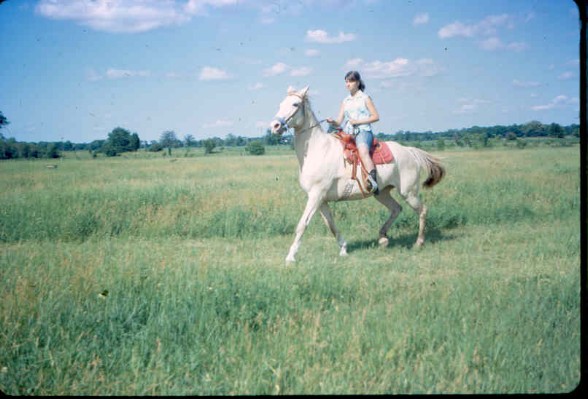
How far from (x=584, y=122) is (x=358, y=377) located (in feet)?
9.57

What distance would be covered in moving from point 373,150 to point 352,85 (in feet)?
3.65

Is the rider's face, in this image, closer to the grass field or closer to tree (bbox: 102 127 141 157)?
the grass field

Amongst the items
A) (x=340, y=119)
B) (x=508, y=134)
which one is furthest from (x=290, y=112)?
(x=508, y=134)

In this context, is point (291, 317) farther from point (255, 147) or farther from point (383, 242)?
point (255, 147)

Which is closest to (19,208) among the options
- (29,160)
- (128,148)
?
(128,148)

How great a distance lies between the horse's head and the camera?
18.1 feet

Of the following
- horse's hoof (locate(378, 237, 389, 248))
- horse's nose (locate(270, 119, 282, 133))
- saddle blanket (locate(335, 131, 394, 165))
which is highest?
horse's nose (locate(270, 119, 282, 133))

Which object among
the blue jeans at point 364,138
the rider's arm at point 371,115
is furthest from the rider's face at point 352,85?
the blue jeans at point 364,138

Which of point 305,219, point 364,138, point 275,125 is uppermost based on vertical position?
point 275,125

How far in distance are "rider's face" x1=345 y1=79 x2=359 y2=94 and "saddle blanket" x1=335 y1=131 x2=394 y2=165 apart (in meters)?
0.69

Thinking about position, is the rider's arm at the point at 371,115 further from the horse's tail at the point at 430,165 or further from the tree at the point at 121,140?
the tree at the point at 121,140

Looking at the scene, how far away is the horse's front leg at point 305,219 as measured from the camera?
5918mm

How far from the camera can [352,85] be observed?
20.6 ft

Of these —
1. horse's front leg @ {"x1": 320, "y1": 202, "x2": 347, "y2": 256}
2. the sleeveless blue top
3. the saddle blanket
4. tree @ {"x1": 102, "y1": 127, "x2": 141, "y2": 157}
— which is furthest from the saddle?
tree @ {"x1": 102, "y1": 127, "x2": 141, "y2": 157}
